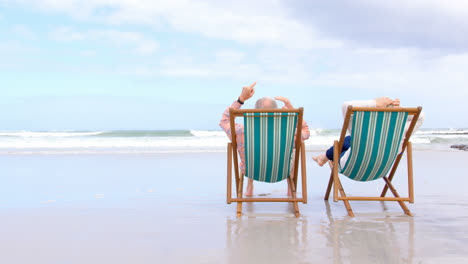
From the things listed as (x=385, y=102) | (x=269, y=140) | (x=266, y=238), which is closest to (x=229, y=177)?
(x=269, y=140)

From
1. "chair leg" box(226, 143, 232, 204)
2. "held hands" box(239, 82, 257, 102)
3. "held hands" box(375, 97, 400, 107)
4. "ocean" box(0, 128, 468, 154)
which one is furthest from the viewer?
"ocean" box(0, 128, 468, 154)

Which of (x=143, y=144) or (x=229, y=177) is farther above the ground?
(x=229, y=177)

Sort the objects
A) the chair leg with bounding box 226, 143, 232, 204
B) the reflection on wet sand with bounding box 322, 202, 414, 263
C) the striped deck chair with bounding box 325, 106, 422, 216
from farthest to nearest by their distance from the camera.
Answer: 1. the chair leg with bounding box 226, 143, 232, 204
2. the striped deck chair with bounding box 325, 106, 422, 216
3. the reflection on wet sand with bounding box 322, 202, 414, 263

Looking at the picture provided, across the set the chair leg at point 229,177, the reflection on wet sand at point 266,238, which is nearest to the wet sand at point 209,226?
the reflection on wet sand at point 266,238

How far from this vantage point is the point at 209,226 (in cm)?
332

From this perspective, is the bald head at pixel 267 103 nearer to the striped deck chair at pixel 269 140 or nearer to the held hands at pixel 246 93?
the held hands at pixel 246 93

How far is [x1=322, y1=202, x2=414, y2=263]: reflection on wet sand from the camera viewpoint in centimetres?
253

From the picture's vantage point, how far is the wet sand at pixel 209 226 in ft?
8.49

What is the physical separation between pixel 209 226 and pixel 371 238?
1.17 m

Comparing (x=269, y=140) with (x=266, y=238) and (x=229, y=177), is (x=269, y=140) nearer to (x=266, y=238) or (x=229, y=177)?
(x=229, y=177)

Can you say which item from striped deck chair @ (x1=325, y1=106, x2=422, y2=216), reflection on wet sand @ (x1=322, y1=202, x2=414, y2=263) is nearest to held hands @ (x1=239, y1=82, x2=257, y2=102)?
striped deck chair @ (x1=325, y1=106, x2=422, y2=216)

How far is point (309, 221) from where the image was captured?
347cm

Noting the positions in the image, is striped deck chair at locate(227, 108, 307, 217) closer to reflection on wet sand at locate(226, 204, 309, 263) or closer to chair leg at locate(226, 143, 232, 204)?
chair leg at locate(226, 143, 232, 204)

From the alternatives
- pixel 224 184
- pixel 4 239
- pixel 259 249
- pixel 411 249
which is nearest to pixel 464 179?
pixel 224 184
